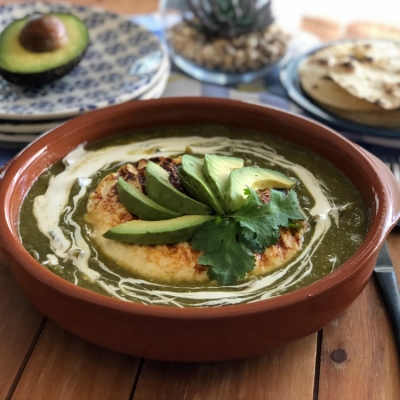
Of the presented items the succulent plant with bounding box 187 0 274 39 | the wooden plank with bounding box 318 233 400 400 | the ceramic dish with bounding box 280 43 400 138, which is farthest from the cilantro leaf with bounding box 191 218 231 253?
the succulent plant with bounding box 187 0 274 39

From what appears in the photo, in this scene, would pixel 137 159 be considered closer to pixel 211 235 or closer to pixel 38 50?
pixel 211 235

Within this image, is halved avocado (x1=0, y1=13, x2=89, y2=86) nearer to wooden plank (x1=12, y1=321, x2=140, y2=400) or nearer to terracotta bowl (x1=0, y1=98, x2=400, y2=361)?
terracotta bowl (x1=0, y1=98, x2=400, y2=361)

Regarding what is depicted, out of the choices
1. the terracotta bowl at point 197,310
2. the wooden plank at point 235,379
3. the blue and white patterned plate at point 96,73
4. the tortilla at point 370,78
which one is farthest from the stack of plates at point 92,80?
the wooden plank at point 235,379

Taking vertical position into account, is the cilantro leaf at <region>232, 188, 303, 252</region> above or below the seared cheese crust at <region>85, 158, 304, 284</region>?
above

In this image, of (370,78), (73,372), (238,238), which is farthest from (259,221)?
(370,78)

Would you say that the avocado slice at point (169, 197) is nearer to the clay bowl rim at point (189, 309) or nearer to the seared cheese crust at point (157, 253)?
the seared cheese crust at point (157, 253)

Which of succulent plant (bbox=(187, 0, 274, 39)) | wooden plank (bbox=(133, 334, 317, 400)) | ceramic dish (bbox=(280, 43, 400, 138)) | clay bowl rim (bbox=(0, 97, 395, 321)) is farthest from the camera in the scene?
succulent plant (bbox=(187, 0, 274, 39))
